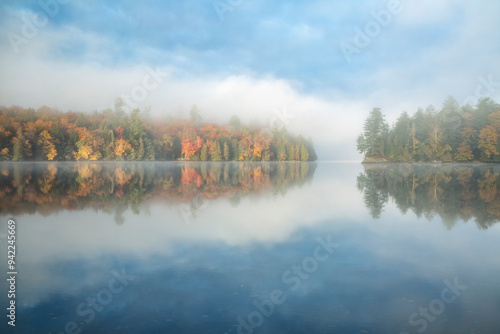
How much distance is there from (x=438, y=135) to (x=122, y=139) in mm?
100177

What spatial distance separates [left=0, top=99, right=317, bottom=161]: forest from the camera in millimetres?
90125

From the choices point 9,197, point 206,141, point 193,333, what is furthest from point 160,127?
point 193,333

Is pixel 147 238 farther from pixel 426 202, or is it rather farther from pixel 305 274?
pixel 426 202

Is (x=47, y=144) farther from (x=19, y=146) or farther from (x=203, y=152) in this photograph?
(x=203, y=152)

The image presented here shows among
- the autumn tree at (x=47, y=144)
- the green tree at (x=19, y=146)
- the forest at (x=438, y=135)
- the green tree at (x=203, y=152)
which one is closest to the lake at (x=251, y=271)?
the forest at (x=438, y=135)

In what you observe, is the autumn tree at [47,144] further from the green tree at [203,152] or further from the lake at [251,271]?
the lake at [251,271]

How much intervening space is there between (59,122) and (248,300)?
373 ft

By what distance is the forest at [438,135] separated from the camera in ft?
255

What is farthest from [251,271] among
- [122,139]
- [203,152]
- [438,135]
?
[203,152]

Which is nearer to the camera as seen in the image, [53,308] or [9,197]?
[53,308]

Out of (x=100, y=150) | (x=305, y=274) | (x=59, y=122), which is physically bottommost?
(x=305, y=274)

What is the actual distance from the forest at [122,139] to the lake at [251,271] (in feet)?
303

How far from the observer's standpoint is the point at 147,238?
10352mm

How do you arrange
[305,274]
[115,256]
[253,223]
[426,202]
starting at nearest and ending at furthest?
[305,274] → [115,256] → [253,223] → [426,202]
